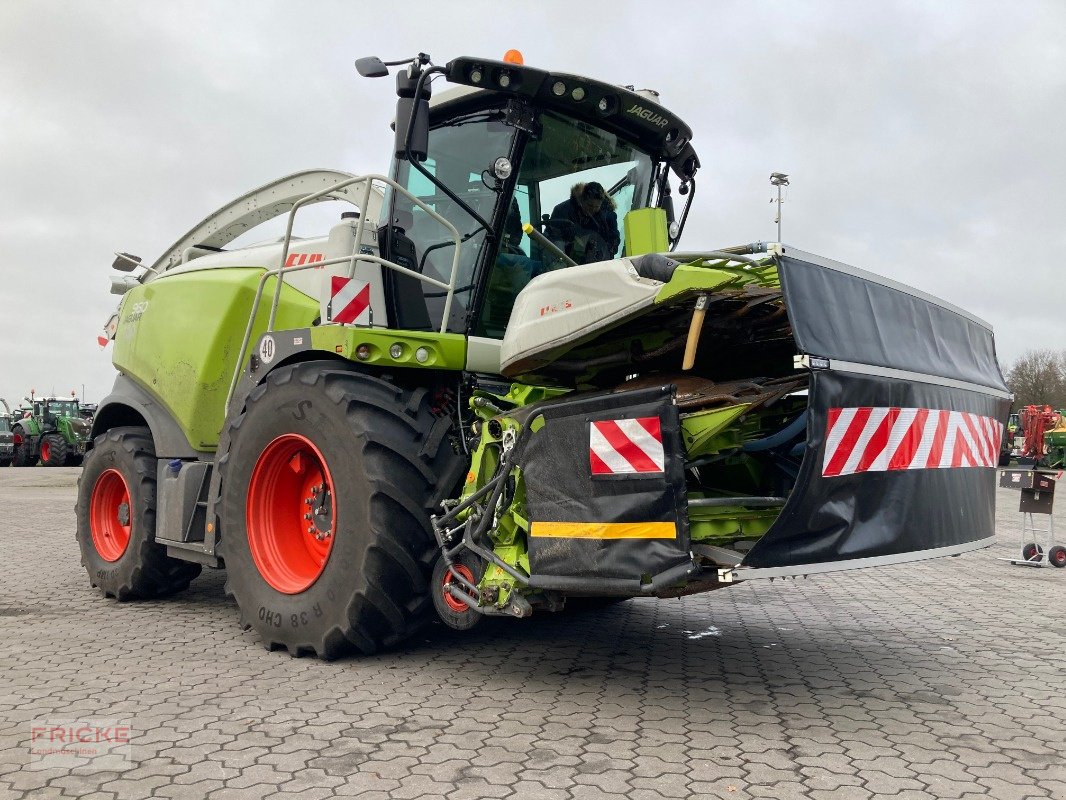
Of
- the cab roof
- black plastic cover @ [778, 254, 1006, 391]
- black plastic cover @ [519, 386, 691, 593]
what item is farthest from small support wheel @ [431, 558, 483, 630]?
the cab roof

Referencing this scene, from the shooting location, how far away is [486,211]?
4918 millimetres

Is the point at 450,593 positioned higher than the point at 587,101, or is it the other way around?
the point at 587,101

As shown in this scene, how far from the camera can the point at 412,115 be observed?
443cm

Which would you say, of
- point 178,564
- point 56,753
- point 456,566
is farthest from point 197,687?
point 178,564

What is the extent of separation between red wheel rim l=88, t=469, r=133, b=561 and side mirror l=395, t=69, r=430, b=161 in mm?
3833

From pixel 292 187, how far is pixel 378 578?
404cm

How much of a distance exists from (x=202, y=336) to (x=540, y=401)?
10.2 ft

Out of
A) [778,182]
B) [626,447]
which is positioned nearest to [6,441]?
[778,182]

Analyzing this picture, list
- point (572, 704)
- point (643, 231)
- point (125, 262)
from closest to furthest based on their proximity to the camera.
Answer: point (572, 704) → point (643, 231) → point (125, 262)

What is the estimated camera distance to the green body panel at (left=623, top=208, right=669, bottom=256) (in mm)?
5363

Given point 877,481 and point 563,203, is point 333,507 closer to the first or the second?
point 563,203

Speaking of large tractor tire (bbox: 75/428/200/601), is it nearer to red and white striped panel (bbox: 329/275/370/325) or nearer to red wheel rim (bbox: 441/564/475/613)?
red and white striped panel (bbox: 329/275/370/325)

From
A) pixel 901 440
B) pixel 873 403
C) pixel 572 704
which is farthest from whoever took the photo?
pixel 572 704

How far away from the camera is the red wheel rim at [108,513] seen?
6.84 metres
